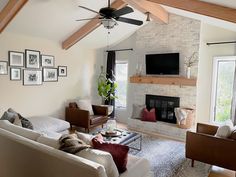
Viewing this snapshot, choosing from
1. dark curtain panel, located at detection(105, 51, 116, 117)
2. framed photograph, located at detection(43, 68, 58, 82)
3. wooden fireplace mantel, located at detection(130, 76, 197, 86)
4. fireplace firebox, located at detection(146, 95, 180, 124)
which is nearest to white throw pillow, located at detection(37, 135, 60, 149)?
framed photograph, located at detection(43, 68, 58, 82)

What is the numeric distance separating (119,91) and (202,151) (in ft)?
13.2

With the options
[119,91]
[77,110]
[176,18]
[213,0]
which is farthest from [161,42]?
[77,110]

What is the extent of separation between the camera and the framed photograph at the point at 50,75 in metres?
5.22

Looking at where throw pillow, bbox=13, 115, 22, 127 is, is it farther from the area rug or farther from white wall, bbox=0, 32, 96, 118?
the area rug

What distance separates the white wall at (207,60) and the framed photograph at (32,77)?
13.9 feet

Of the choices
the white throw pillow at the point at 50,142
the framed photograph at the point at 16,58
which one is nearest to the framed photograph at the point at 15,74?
the framed photograph at the point at 16,58

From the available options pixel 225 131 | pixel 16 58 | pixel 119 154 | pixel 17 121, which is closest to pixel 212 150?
pixel 225 131

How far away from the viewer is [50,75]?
17.6 ft

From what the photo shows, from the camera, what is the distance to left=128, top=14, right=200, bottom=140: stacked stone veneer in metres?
5.23

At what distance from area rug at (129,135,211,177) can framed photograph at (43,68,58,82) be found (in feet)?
9.37

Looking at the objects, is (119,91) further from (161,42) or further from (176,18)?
(176,18)

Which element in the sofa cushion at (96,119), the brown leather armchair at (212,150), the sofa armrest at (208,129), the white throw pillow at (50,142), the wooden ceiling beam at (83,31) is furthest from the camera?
the sofa cushion at (96,119)

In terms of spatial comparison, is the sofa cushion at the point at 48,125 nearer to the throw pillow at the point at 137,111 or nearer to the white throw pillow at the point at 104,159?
the throw pillow at the point at 137,111

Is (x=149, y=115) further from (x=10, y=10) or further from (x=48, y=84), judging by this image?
(x=10, y=10)
